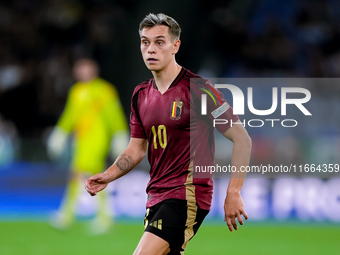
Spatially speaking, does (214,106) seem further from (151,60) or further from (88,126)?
(88,126)

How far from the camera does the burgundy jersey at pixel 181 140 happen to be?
3.70 m

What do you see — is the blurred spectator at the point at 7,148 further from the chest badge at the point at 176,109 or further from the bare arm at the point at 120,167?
the chest badge at the point at 176,109

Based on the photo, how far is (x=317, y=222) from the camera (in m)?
8.27

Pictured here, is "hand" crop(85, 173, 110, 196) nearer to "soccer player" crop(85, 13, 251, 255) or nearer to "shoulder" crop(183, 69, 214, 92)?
"soccer player" crop(85, 13, 251, 255)

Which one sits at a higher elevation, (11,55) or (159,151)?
(11,55)

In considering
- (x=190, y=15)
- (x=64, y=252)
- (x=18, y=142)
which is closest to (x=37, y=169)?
(x=18, y=142)

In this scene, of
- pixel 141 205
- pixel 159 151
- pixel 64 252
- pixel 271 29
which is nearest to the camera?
pixel 159 151

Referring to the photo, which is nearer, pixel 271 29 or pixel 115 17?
pixel 271 29

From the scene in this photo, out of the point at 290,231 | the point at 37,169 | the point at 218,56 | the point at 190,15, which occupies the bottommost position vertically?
the point at 290,231

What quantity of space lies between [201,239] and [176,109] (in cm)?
400

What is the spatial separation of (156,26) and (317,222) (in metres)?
5.39

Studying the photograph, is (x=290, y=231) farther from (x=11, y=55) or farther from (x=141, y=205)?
(x=11, y=55)

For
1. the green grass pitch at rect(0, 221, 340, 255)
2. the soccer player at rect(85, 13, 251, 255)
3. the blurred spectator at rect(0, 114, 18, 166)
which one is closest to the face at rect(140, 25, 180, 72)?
the soccer player at rect(85, 13, 251, 255)

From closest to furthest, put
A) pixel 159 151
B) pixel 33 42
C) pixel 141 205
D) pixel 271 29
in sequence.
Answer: pixel 159 151 < pixel 141 205 < pixel 271 29 < pixel 33 42
